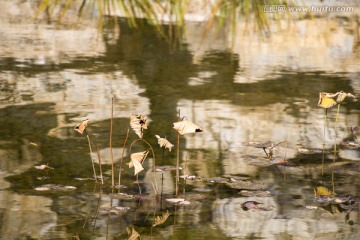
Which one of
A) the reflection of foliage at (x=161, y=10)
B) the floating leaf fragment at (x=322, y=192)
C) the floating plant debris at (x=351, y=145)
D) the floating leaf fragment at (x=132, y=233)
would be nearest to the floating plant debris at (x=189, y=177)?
the floating leaf fragment at (x=322, y=192)

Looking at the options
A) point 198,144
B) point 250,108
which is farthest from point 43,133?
point 250,108

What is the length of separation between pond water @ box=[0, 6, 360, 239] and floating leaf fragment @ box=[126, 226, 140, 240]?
0.06ft

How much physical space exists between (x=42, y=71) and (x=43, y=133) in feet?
4.30

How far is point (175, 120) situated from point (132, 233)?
162 centimetres

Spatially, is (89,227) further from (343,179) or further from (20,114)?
(20,114)

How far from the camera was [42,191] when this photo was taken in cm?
383

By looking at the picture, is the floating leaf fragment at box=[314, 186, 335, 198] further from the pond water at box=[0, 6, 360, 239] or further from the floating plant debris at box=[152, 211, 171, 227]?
the floating plant debris at box=[152, 211, 171, 227]

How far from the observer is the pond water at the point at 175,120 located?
3.54 m

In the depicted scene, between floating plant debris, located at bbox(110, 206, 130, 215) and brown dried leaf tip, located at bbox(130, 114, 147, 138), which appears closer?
floating plant debris, located at bbox(110, 206, 130, 215)

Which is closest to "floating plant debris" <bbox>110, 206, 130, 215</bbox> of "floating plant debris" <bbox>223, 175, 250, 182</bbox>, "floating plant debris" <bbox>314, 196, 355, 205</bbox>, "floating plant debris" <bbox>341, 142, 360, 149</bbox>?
"floating plant debris" <bbox>223, 175, 250, 182</bbox>

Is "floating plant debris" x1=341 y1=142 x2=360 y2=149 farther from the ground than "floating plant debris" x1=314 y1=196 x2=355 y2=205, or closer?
farther from the ground

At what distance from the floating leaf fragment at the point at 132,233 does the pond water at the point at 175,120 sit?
2 cm

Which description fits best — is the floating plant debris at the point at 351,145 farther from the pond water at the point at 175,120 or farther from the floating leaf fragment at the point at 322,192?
the floating leaf fragment at the point at 322,192

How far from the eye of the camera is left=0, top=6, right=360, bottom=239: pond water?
3.54 meters
